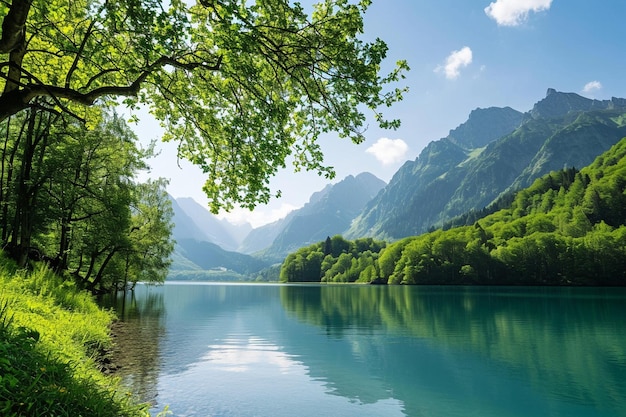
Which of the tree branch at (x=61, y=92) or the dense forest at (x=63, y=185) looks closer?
the tree branch at (x=61, y=92)

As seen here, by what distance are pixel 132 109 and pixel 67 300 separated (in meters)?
16.3

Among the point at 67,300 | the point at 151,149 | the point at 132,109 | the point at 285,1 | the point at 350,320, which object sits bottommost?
the point at 350,320

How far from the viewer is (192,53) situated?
11.3m

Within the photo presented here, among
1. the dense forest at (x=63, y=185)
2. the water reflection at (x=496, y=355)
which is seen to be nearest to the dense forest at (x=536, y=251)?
the water reflection at (x=496, y=355)

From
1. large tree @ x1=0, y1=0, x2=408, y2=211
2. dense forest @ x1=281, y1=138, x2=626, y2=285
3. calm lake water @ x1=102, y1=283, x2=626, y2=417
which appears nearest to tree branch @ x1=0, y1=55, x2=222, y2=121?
large tree @ x1=0, y1=0, x2=408, y2=211

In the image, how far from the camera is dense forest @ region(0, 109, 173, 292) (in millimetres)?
28641

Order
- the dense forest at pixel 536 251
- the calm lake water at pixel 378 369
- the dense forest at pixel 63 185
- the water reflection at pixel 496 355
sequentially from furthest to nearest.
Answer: the dense forest at pixel 536 251 < the dense forest at pixel 63 185 < the water reflection at pixel 496 355 < the calm lake water at pixel 378 369

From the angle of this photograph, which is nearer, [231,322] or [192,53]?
[192,53]

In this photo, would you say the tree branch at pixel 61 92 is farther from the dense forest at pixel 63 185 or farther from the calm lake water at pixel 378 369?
the dense forest at pixel 63 185

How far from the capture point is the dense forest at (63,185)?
2864 cm

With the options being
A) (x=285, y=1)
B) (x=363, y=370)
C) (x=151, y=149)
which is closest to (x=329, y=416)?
(x=363, y=370)

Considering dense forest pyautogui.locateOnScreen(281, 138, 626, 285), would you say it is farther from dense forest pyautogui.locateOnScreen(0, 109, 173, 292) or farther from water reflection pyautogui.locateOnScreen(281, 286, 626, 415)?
dense forest pyautogui.locateOnScreen(0, 109, 173, 292)

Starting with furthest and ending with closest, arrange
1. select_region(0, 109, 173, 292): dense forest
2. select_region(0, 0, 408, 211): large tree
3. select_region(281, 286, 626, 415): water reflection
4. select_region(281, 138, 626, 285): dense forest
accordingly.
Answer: select_region(281, 138, 626, 285): dense forest → select_region(0, 109, 173, 292): dense forest → select_region(281, 286, 626, 415): water reflection → select_region(0, 0, 408, 211): large tree

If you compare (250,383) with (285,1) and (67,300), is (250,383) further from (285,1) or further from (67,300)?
(285,1)
